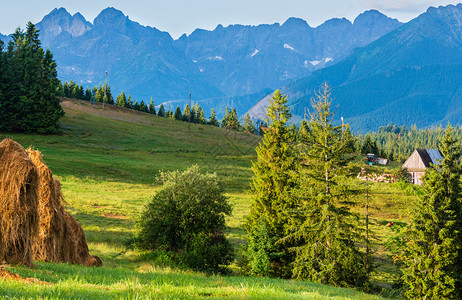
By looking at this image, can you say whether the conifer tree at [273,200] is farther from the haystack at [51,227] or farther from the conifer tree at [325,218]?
the haystack at [51,227]

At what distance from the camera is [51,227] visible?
17016 mm

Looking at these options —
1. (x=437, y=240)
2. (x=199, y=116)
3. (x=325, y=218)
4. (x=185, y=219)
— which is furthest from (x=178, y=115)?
(x=437, y=240)

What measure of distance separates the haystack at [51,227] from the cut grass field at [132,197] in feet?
7.26

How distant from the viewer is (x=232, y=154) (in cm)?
10169

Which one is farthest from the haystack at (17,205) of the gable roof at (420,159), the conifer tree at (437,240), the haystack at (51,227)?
the gable roof at (420,159)

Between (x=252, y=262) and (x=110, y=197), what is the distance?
27.1 metres

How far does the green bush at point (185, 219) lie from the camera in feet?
90.4

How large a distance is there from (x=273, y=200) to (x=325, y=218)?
5.14 m

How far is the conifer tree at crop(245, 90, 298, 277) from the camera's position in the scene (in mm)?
28141

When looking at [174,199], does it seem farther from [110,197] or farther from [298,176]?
[110,197]

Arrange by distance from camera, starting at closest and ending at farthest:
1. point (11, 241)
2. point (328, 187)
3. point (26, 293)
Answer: point (26, 293)
point (11, 241)
point (328, 187)

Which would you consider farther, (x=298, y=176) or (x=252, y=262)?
(x=298, y=176)

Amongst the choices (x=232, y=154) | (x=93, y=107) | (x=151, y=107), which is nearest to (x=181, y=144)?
(x=232, y=154)

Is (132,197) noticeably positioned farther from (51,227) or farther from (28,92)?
(28,92)
